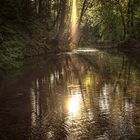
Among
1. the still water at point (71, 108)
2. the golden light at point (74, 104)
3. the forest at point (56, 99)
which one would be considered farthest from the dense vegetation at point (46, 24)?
the golden light at point (74, 104)

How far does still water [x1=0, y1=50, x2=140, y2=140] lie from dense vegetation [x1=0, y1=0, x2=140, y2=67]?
9971 mm

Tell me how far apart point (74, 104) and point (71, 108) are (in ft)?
2.10

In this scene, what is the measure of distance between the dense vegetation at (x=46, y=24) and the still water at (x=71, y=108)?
9.97m

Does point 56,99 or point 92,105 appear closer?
point 92,105

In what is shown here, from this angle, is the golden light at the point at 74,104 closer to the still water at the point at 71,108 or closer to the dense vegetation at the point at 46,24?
the still water at the point at 71,108

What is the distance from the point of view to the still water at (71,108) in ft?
32.6

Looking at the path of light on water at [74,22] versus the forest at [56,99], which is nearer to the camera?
the forest at [56,99]

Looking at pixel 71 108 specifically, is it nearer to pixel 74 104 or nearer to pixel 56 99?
pixel 74 104

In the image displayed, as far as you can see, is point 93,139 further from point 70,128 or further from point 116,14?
point 116,14

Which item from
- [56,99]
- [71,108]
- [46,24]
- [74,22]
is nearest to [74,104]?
[71,108]

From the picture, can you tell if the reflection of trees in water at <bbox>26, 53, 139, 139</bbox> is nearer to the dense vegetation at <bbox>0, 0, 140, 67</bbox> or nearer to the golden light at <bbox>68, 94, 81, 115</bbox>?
the golden light at <bbox>68, 94, 81, 115</bbox>

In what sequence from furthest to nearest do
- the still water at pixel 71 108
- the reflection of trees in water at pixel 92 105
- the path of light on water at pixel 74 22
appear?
the path of light on water at pixel 74 22, the reflection of trees in water at pixel 92 105, the still water at pixel 71 108

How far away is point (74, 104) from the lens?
13727 millimetres

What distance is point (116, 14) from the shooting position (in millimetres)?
67750
